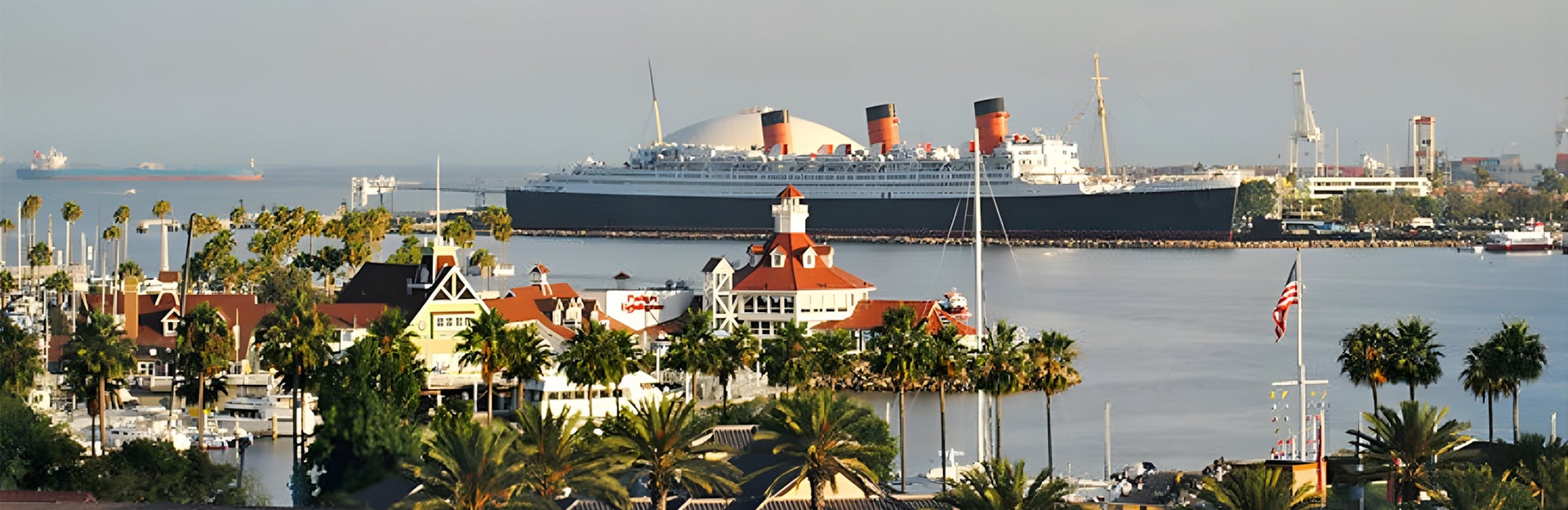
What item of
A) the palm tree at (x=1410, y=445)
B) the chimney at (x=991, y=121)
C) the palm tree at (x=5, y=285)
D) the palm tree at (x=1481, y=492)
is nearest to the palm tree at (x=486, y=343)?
the palm tree at (x=1410, y=445)

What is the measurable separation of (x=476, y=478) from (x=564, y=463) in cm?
150

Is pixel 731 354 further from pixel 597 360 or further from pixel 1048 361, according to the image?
pixel 1048 361

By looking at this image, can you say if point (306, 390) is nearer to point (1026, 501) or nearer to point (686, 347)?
point (686, 347)

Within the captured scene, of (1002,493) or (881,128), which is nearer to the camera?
(1002,493)

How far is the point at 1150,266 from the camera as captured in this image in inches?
3551

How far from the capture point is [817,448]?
20453mm

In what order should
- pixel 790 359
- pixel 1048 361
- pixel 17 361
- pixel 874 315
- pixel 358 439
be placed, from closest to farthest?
pixel 358 439, pixel 1048 361, pixel 17 361, pixel 790 359, pixel 874 315

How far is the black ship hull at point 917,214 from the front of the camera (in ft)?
374

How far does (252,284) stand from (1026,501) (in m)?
37.5

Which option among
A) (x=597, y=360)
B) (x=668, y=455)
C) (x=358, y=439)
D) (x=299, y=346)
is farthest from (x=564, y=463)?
(x=597, y=360)

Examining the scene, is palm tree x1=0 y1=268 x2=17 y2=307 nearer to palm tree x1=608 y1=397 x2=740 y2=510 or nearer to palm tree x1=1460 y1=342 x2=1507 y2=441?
palm tree x1=1460 y1=342 x2=1507 y2=441

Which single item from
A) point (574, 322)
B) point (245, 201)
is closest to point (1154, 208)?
point (574, 322)

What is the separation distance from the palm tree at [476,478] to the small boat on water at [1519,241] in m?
97.6

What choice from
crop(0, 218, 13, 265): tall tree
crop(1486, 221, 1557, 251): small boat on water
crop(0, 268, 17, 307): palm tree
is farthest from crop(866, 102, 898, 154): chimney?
crop(0, 268, 17, 307): palm tree
